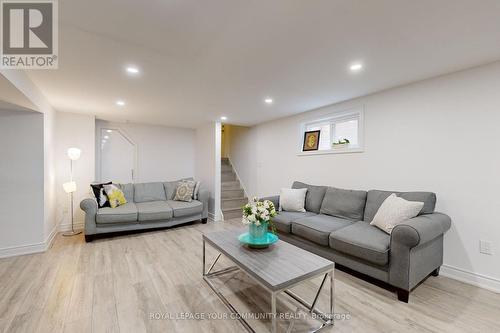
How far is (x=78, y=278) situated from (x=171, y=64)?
2.50 meters

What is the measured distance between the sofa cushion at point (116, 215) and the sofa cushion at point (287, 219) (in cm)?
248

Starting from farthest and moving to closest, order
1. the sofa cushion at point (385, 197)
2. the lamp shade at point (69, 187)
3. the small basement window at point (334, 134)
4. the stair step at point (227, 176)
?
the stair step at point (227, 176) → the lamp shade at point (69, 187) → the small basement window at point (334, 134) → the sofa cushion at point (385, 197)

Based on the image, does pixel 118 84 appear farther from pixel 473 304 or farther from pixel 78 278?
pixel 473 304

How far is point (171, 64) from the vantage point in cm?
218

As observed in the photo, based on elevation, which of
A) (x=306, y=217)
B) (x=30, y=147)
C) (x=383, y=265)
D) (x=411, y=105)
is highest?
(x=411, y=105)

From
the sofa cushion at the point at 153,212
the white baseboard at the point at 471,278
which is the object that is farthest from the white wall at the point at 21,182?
the white baseboard at the point at 471,278

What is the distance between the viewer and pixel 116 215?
3617mm

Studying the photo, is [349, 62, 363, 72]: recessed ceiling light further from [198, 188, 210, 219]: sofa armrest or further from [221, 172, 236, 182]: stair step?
[221, 172, 236, 182]: stair step

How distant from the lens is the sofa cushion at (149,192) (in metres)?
4.60

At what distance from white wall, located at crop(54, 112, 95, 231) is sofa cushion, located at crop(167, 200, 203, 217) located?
5.24 ft

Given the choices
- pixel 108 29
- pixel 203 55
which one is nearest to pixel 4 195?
pixel 108 29

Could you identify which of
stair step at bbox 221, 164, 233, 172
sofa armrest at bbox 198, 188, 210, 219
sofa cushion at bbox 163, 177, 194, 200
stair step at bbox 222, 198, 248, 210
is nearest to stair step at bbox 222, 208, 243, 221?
stair step at bbox 222, 198, 248, 210

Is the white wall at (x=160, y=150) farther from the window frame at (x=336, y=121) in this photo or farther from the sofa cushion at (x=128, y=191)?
the window frame at (x=336, y=121)

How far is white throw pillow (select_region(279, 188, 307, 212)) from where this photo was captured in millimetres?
3486
